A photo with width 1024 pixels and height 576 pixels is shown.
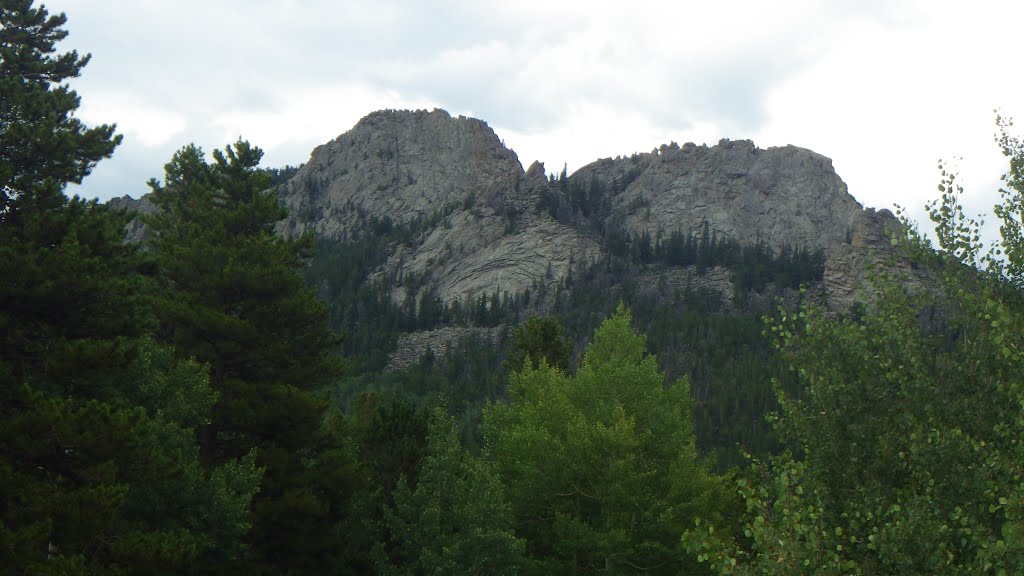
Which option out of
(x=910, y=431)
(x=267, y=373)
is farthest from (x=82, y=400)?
(x=910, y=431)

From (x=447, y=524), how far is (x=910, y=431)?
1443 cm

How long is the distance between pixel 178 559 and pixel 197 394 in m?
5.43

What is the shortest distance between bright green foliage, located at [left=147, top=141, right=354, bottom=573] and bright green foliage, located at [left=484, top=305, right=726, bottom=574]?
6577mm

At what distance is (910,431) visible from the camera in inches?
447

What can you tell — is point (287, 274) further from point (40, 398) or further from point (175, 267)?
point (40, 398)

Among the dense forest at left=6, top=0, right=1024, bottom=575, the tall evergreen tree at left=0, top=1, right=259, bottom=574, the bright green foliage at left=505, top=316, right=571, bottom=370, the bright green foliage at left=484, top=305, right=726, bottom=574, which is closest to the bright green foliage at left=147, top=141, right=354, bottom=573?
the dense forest at left=6, top=0, right=1024, bottom=575

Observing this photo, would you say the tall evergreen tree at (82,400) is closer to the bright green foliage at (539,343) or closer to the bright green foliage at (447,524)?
the bright green foliage at (447,524)

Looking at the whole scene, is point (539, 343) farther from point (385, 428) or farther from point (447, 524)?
point (447, 524)

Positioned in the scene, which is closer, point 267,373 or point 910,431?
point 910,431

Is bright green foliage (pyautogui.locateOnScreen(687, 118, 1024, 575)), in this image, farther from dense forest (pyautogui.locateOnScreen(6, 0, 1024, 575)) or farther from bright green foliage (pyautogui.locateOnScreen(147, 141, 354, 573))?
bright green foliage (pyautogui.locateOnScreen(147, 141, 354, 573))

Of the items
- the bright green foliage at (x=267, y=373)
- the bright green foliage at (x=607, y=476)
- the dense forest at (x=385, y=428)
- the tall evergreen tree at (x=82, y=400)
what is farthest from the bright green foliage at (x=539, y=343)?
the tall evergreen tree at (x=82, y=400)

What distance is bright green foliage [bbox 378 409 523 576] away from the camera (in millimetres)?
22297

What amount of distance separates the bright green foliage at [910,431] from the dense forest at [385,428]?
4 centimetres

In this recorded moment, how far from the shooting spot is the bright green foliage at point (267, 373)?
973 inches
